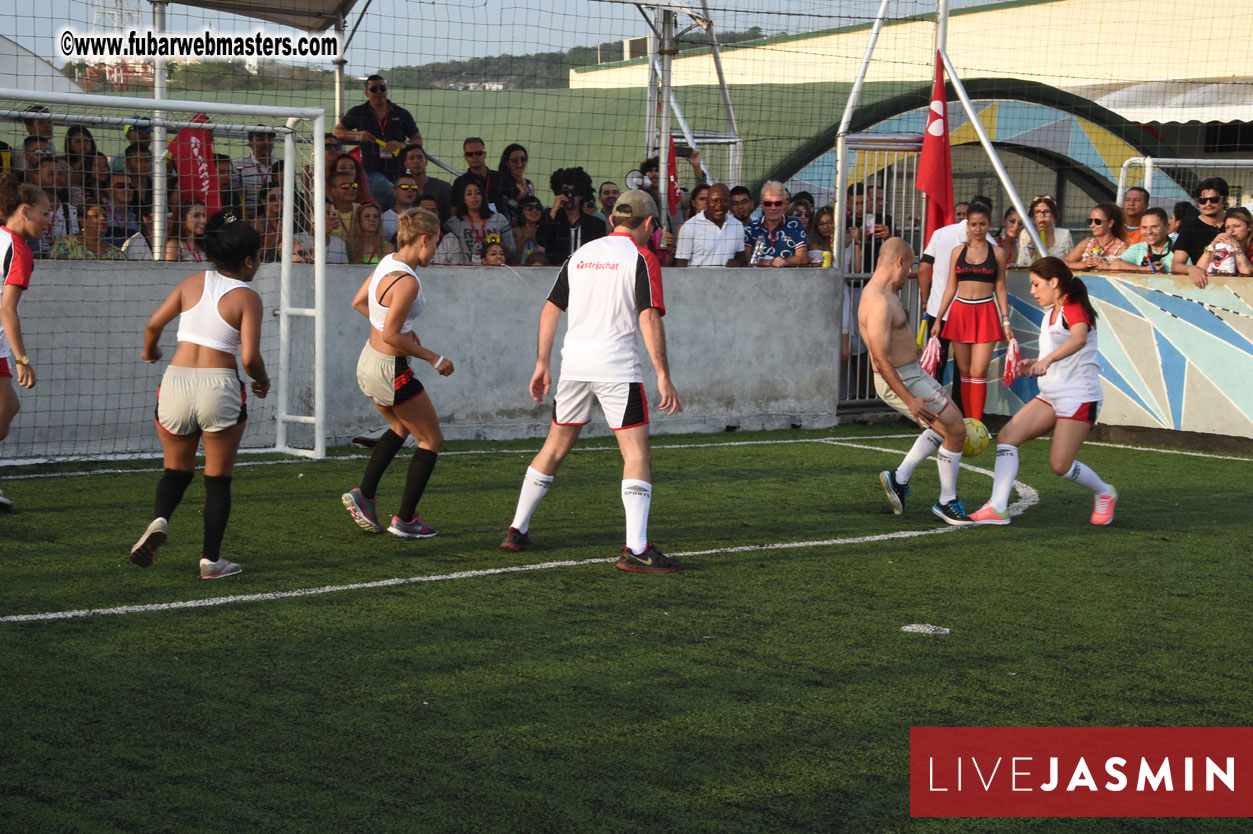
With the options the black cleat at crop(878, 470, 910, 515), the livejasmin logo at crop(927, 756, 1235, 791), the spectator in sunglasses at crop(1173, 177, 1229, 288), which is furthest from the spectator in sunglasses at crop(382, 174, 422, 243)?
the livejasmin logo at crop(927, 756, 1235, 791)

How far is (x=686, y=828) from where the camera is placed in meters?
3.98

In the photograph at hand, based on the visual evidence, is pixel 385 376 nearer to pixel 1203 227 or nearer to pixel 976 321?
pixel 976 321

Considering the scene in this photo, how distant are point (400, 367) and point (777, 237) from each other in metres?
6.67

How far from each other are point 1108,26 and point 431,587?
24079mm

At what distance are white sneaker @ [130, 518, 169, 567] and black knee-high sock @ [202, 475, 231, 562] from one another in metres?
0.24

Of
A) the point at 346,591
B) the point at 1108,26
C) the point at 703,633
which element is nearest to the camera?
the point at 703,633

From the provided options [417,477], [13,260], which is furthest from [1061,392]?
[13,260]

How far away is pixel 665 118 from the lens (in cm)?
1359

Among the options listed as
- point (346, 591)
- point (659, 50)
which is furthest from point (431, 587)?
point (659, 50)

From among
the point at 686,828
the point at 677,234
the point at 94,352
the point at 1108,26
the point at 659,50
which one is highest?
the point at 1108,26

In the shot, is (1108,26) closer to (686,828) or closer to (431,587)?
(431,587)

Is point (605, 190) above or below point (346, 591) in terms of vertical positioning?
above

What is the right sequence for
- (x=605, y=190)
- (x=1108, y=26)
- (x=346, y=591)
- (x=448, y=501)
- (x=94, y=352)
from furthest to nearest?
1. (x=1108, y=26)
2. (x=605, y=190)
3. (x=94, y=352)
4. (x=448, y=501)
5. (x=346, y=591)

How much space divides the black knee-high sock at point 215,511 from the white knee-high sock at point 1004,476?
4781 mm
